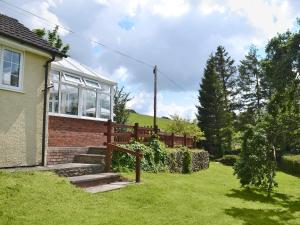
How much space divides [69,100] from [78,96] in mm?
647

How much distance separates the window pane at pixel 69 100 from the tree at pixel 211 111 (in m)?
29.8

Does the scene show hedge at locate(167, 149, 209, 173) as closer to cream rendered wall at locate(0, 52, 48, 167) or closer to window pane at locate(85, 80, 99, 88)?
window pane at locate(85, 80, 99, 88)

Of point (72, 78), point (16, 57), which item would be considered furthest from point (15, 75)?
point (72, 78)

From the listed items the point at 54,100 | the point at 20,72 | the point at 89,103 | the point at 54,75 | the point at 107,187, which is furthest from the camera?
the point at 89,103

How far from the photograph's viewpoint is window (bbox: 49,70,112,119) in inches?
733

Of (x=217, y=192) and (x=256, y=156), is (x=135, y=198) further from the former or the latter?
(x=256, y=156)

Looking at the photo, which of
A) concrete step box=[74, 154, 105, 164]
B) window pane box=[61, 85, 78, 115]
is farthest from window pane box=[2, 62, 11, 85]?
window pane box=[61, 85, 78, 115]

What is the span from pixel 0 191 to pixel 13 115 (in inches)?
154

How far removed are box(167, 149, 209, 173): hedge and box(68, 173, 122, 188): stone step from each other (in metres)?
6.69

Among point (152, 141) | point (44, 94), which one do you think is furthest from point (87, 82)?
point (44, 94)

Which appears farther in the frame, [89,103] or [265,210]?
[89,103]

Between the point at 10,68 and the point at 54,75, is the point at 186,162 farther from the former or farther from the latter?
the point at 10,68

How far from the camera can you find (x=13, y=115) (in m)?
12.9

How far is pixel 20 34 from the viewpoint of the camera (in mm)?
13609
